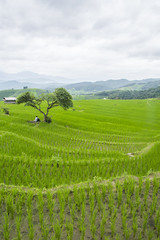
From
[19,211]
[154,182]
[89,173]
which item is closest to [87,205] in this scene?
[19,211]

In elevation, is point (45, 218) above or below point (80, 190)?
below

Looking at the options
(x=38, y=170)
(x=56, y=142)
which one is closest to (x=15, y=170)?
(x=38, y=170)

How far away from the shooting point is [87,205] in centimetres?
418

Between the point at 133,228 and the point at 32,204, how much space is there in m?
2.57

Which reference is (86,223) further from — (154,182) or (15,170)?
(15,170)

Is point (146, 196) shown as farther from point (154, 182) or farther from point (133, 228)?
point (133, 228)

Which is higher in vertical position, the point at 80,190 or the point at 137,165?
the point at 80,190

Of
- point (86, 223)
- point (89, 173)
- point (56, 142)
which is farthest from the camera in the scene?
point (56, 142)

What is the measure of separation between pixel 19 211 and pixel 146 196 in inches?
134

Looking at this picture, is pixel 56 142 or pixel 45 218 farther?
pixel 56 142

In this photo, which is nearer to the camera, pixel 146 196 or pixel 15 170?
pixel 146 196

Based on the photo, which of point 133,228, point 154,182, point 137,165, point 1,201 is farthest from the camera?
point 137,165

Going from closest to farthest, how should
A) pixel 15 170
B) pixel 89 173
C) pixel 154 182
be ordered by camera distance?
pixel 154 182 < pixel 15 170 < pixel 89 173

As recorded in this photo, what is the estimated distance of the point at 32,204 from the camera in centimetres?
411
